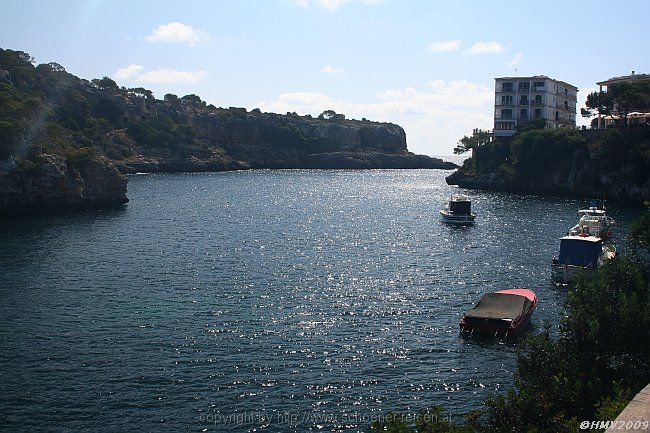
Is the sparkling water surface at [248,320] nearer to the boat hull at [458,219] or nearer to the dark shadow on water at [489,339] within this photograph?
the dark shadow on water at [489,339]

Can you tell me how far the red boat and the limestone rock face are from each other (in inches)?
2963

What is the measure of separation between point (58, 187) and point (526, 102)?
113 meters

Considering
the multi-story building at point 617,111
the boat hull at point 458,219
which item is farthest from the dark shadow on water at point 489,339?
the multi-story building at point 617,111

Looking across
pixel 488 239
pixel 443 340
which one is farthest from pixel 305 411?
pixel 488 239

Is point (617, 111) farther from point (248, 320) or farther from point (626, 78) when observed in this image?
point (248, 320)

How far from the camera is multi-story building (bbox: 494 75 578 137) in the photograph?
146 m

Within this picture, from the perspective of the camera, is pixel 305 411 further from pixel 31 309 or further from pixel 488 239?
pixel 488 239

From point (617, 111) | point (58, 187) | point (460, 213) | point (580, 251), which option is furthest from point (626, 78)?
point (58, 187)

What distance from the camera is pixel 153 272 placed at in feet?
179

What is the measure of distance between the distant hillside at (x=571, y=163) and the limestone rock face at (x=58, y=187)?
90577mm

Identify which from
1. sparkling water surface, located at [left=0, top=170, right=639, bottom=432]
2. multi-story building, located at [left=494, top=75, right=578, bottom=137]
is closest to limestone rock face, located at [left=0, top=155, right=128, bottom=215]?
sparkling water surface, located at [left=0, top=170, right=639, bottom=432]

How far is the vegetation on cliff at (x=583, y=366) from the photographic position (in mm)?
20017

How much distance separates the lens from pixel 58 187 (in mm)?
93250

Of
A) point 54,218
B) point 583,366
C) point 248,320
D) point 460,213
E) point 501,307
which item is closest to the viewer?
point 583,366
